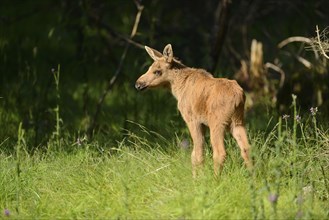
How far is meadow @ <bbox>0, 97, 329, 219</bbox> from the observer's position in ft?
17.5

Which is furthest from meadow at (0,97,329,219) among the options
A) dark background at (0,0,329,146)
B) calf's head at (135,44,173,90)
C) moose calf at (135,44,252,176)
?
dark background at (0,0,329,146)

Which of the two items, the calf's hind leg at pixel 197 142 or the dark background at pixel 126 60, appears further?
the dark background at pixel 126 60

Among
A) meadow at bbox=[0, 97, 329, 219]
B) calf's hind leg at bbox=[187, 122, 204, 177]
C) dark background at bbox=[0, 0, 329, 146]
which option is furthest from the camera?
dark background at bbox=[0, 0, 329, 146]

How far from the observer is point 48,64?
40.3ft

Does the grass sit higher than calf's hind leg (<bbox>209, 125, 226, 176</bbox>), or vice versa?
calf's hind leg (<bbox>209, 125, 226, 176</bbox>)

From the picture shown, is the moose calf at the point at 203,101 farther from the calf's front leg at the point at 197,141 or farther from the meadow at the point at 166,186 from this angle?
the meadow at the point at 166,186

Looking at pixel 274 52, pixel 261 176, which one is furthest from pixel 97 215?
pixel 274 52

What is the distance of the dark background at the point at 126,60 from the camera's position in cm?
921

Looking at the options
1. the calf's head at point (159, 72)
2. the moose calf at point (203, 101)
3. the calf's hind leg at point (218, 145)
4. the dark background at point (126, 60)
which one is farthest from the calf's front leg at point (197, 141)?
the dark background at point (126, 60)

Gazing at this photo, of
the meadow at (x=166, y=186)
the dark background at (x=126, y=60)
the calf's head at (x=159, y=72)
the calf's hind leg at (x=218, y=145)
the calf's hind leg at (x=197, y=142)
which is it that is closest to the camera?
the meadow at (x=166, y=186)

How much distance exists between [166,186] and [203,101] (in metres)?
0.81

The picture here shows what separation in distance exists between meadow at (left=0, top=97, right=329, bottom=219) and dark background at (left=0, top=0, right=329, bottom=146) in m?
1.04

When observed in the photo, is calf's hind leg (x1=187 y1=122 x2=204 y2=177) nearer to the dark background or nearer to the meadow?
the meadow

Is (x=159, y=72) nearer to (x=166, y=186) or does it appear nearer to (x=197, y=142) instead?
(x=197, y=142)
